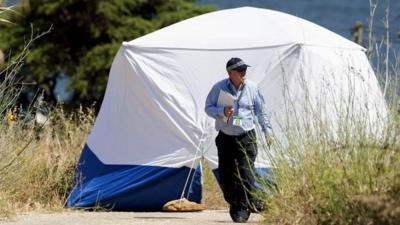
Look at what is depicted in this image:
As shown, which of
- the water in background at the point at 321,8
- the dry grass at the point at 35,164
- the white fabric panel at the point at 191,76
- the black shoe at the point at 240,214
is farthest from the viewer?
the water in background at the point at 321,8

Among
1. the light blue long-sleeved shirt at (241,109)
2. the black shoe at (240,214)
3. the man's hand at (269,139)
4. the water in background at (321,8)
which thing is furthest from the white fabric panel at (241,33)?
the water in background at (321,8)

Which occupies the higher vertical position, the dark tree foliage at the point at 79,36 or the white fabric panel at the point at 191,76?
the white fabric panel at the point at 191,76

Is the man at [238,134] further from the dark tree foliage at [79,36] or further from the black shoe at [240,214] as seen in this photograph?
the dark tree foliage at [79,36]

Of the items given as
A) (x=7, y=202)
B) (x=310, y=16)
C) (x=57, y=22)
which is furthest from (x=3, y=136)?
(x=310, y=16)

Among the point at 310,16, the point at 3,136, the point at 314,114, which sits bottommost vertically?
the point at 310,16

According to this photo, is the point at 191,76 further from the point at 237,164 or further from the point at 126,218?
the point at 237,164

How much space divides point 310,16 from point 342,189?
2899cm

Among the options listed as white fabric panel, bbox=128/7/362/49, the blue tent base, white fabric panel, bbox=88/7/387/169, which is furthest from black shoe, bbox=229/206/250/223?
white fabric panel, bbox=128/7/362/49

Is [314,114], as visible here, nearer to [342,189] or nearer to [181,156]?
[342,189]

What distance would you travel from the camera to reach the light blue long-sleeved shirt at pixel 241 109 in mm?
10742

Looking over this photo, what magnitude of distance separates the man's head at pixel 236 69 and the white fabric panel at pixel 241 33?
70.6 inches

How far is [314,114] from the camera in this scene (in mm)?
9094

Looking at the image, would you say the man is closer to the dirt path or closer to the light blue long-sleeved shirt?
the light blue long-sleeved shirt

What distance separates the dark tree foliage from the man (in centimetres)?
1372
